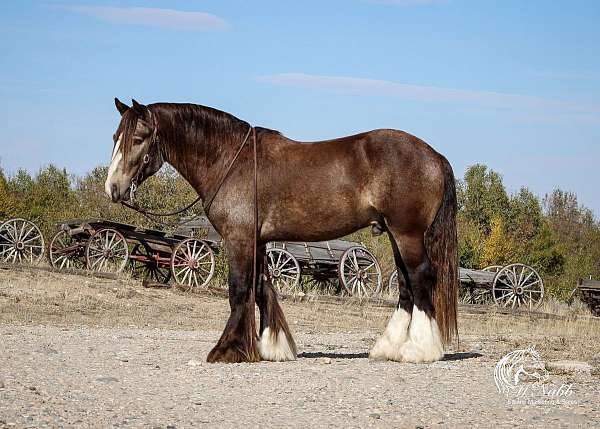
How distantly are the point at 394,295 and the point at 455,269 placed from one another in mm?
11617

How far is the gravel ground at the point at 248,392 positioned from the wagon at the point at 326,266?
11885 millimetres

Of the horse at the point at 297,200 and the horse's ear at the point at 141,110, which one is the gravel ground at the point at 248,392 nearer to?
the horse at the point at 297,200

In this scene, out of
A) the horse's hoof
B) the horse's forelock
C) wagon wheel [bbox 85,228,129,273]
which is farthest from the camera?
wagon wheel [bbox 85,228,129,273]

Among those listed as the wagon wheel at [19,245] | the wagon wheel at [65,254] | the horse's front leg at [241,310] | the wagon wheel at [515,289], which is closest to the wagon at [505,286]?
the wagon wheel at [515,289]

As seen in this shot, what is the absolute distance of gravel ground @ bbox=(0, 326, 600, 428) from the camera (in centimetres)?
538

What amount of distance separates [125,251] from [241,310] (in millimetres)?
12103

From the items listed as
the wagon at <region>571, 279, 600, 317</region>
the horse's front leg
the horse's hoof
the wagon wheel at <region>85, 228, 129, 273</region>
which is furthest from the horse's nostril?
the wagon at <region>571, 279, 600, 317</region>

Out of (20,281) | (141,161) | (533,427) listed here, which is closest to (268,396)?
(533,427)

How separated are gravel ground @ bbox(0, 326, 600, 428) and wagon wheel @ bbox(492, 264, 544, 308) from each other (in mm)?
12778

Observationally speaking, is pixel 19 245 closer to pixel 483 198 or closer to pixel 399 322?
pixel 399 322

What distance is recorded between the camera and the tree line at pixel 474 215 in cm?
2833

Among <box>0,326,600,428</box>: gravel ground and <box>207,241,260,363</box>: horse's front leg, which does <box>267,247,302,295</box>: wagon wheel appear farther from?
<box>207,241,260,363</box>: horse's front leg

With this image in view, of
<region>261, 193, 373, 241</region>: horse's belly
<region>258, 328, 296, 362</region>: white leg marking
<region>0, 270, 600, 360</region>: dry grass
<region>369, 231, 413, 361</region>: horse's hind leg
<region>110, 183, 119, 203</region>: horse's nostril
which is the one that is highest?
<region>110, 183, 119, 203</region>: horse's nostril

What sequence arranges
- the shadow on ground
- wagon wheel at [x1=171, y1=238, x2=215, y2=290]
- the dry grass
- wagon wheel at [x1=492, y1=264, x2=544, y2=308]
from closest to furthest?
1. the shadow on ground
2. the dry grass
3. wagon wheel at [x1=171, y1=238, x2=215, y2=290]
4. wagon wheel at [x1=492, y1=264, x2=544, y2=308]
